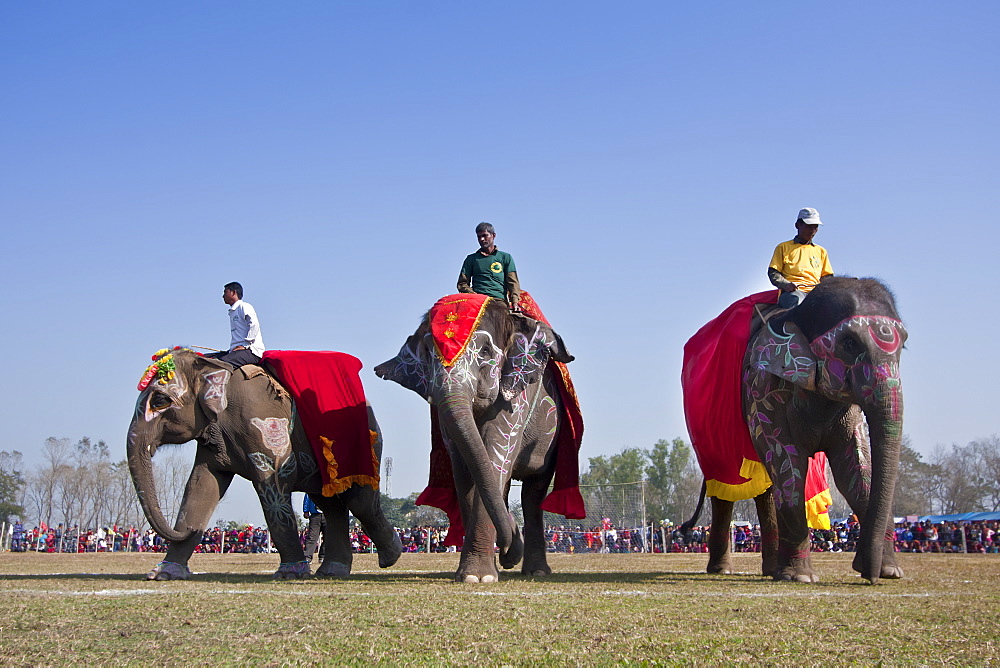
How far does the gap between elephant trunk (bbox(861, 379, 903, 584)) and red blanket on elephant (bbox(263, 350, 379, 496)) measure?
5.93 meters

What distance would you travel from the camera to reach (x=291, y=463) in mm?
11492

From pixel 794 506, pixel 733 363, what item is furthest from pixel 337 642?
pixel 733 363

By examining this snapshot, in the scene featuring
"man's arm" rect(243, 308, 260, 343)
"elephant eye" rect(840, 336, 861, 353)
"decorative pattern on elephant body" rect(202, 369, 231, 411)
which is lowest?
"decorative pattern on elephant body" rect(202, 369, 231, 411)

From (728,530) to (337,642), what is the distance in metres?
8.19

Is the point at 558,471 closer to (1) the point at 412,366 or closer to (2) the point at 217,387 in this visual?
(1) the point at 412,366

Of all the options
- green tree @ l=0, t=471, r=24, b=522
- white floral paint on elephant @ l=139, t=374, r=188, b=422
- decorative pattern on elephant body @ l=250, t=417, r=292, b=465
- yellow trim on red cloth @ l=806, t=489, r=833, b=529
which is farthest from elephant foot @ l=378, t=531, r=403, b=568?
green tree @ l=0, t=471, r=24, b=522

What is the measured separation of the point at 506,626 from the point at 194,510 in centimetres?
685

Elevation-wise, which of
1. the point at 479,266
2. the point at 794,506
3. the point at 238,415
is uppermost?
the point at 479,266

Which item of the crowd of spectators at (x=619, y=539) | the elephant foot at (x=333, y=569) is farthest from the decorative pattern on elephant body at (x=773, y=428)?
the crowd of spectators at (x=619, y=539)

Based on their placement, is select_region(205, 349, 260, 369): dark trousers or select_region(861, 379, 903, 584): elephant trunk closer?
select_region(861, 379, 903, 584): elephant trunk

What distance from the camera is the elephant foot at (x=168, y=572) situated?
33.8 ft

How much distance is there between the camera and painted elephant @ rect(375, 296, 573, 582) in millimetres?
9188

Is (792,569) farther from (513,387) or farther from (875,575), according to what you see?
(513,387)

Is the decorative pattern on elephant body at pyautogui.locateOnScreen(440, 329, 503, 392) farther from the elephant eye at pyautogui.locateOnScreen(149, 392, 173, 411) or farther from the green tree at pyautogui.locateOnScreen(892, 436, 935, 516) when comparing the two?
the green tree at pyautogui.locateOnScreen(892, 436, 935, 516)
